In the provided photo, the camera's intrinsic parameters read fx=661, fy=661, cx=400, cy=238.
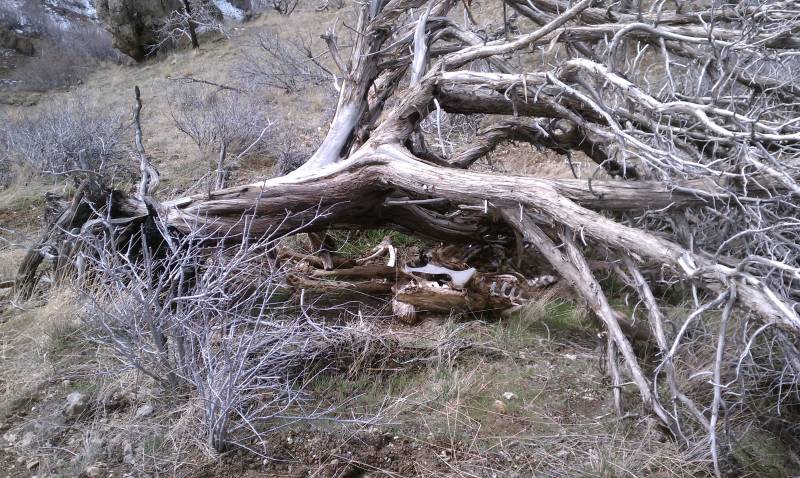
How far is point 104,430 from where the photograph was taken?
132 inches

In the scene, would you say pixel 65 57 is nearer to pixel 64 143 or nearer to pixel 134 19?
pixel 134 19

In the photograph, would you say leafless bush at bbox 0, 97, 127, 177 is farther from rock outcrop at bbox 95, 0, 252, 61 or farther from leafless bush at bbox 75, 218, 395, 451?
rock outcrop at bbox 95, 0, 252, 61

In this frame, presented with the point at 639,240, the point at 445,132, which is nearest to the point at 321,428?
the point at 639,240

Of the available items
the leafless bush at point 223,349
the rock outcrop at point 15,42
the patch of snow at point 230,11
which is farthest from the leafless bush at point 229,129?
the rock outcrop at point 15,42

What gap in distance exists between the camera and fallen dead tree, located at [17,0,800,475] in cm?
329

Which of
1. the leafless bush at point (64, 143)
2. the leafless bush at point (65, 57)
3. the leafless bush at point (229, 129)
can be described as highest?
the leafless bush at point (65, 57)

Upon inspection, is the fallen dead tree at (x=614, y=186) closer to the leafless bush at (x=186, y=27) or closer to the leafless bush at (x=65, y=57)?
the leafless bush at (x=186, y=27)

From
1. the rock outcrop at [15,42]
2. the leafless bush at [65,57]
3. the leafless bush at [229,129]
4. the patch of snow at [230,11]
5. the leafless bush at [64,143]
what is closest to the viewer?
the leafless bush at [64,143]

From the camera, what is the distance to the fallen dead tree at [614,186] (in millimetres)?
3291

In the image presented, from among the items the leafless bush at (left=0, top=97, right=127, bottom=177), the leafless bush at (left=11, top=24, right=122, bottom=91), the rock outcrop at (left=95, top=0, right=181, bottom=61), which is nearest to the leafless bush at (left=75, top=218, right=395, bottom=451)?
the leafless bush at (left=0, top=97, right=127, bottom=177)

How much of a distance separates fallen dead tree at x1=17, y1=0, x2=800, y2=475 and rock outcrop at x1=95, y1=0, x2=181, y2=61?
47.4 ft

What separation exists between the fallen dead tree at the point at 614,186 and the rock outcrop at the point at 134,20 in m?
14.4

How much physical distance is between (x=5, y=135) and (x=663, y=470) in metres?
9.96

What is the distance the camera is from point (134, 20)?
1805 centimetres
